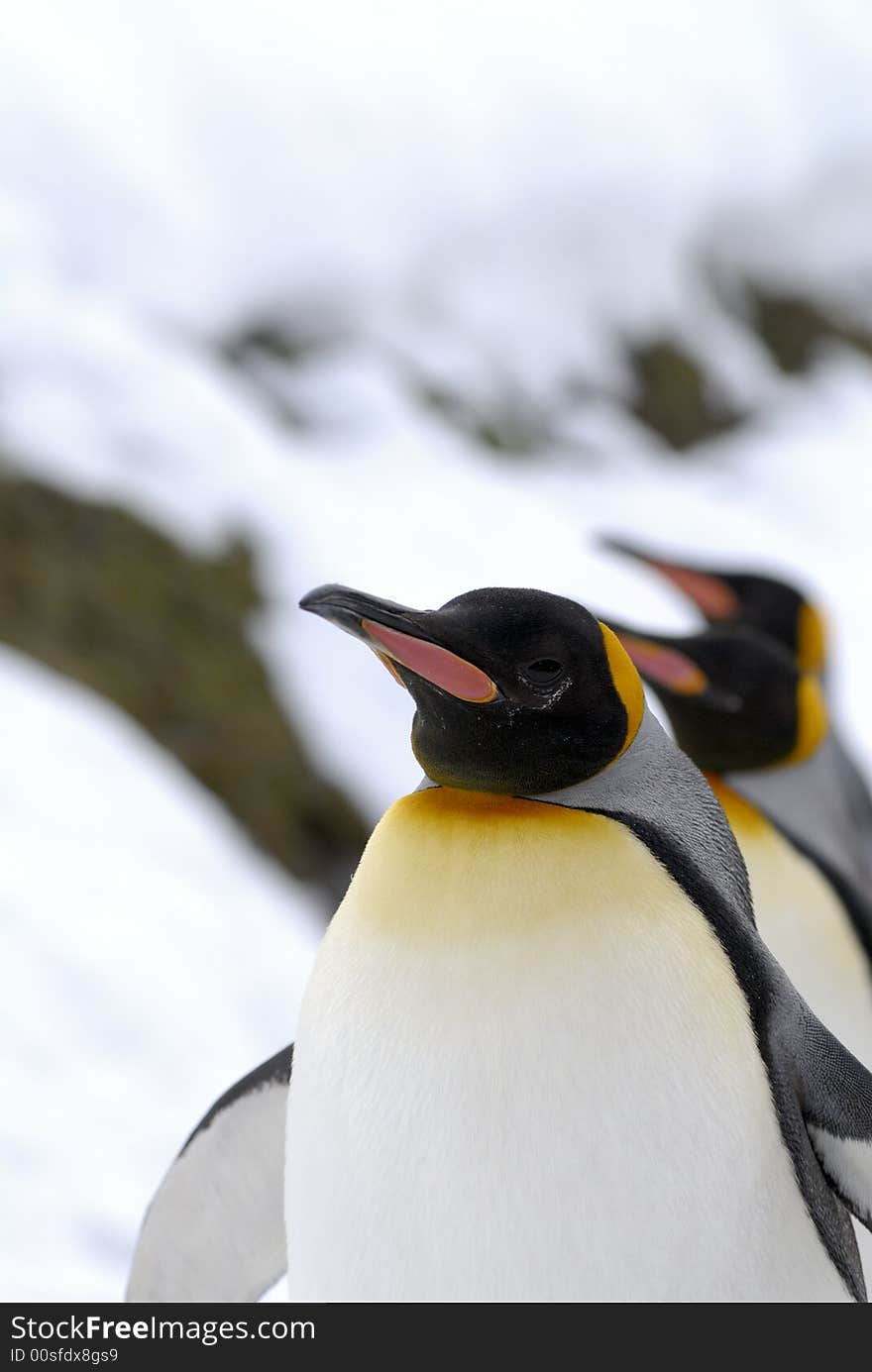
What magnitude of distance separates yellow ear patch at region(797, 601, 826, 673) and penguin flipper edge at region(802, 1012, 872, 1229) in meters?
1.35

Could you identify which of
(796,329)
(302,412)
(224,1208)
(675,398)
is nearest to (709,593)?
(224,1208)

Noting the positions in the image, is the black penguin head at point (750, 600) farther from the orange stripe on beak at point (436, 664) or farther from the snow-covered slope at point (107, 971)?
the orange stripe on beak at point (436, 664)

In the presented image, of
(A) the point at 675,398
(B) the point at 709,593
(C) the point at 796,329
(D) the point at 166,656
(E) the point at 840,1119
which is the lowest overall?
(E) the point at 840,1119

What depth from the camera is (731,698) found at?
1.74m

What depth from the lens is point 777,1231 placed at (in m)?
1.07

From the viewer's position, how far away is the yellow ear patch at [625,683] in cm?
106

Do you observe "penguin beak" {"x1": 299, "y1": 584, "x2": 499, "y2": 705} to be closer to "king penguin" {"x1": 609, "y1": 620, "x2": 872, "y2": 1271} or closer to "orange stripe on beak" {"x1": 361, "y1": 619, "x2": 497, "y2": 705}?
"orange stripe on beak" {"x1": 361, "y1": 619, "x2": 497, "y2": 705}

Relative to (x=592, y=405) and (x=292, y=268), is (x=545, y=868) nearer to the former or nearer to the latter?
(x=292, y=268)

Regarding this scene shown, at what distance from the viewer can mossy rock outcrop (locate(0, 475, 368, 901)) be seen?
349 centimetres

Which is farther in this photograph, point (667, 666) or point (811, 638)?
point (811, 638)

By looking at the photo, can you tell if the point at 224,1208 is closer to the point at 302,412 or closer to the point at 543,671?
the point at 543,671

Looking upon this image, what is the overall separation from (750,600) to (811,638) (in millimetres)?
156

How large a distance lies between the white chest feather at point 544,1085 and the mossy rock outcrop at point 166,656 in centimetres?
241

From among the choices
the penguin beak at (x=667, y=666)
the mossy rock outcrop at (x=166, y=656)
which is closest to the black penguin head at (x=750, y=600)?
the penguin beak at (x=667, y=666)
